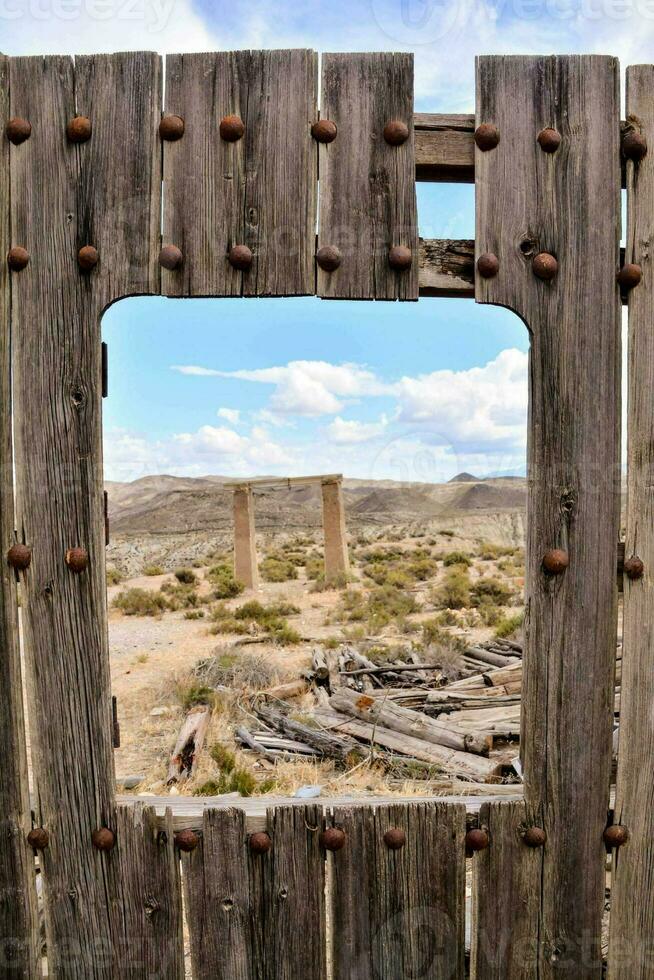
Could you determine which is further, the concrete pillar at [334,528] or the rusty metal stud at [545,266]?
the concrete pillar at [334,528]

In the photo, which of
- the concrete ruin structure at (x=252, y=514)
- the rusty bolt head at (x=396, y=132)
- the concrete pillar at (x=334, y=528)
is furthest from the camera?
the concrete pillar at (x=334, y=528)

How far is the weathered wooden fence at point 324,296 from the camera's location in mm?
2049

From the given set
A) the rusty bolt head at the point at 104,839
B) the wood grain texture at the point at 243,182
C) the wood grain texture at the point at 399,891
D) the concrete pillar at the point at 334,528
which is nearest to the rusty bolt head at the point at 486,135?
the wood grain texture at the point at 243,182

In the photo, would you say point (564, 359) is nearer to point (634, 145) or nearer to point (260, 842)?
point (634, 145)

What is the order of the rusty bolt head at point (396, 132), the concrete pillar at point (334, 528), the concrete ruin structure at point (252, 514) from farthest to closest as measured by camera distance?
the concrete pillar at point (334, 528), the concrete ruin structure at point (252, 514), the rusty bolt head at point (396, 132)

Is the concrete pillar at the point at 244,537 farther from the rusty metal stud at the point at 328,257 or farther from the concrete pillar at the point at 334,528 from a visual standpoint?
the rusty metal stud at the point at 328,257

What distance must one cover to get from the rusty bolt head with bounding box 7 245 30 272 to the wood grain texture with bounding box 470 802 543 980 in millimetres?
2021

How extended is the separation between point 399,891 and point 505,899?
30 cm

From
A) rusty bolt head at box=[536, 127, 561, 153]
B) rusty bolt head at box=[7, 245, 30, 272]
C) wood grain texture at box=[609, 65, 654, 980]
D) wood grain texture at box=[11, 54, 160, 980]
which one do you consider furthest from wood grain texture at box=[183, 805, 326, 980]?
rusty bolt head at box=[536, 127, 561, 153]

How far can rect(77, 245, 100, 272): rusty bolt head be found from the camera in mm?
2037

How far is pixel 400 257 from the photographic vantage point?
2.02 metres

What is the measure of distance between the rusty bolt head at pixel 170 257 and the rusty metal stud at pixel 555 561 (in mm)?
1313

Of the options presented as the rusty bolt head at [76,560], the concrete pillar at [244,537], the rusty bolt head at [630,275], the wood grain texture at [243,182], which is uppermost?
the wood grain texture at [243,182]

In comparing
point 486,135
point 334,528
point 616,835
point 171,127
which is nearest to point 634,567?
point 616,835
